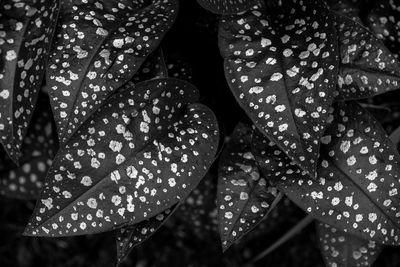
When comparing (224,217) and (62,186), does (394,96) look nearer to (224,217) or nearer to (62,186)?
(224,217)

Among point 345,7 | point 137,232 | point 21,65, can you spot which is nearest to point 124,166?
point 137,232

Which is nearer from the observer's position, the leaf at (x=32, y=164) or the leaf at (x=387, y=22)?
the leaf at (x=387, y=22)

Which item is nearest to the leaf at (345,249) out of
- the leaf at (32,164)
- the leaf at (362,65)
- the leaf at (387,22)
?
the leaf at (362,65)

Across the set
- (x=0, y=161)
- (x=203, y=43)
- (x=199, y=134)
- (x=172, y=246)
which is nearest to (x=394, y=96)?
(x=203, y=43)

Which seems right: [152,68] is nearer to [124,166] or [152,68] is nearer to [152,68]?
[152,68]

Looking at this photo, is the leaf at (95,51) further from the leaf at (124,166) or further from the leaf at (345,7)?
the leaf at (345,7)

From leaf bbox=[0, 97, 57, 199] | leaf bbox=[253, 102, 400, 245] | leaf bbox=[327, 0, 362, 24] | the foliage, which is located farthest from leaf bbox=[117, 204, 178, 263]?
leaf bbox=[327, 0, 362, 24]

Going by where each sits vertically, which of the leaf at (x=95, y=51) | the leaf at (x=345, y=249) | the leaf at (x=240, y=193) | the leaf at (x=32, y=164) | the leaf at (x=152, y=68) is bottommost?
the leaf at (x=32, y=164)
